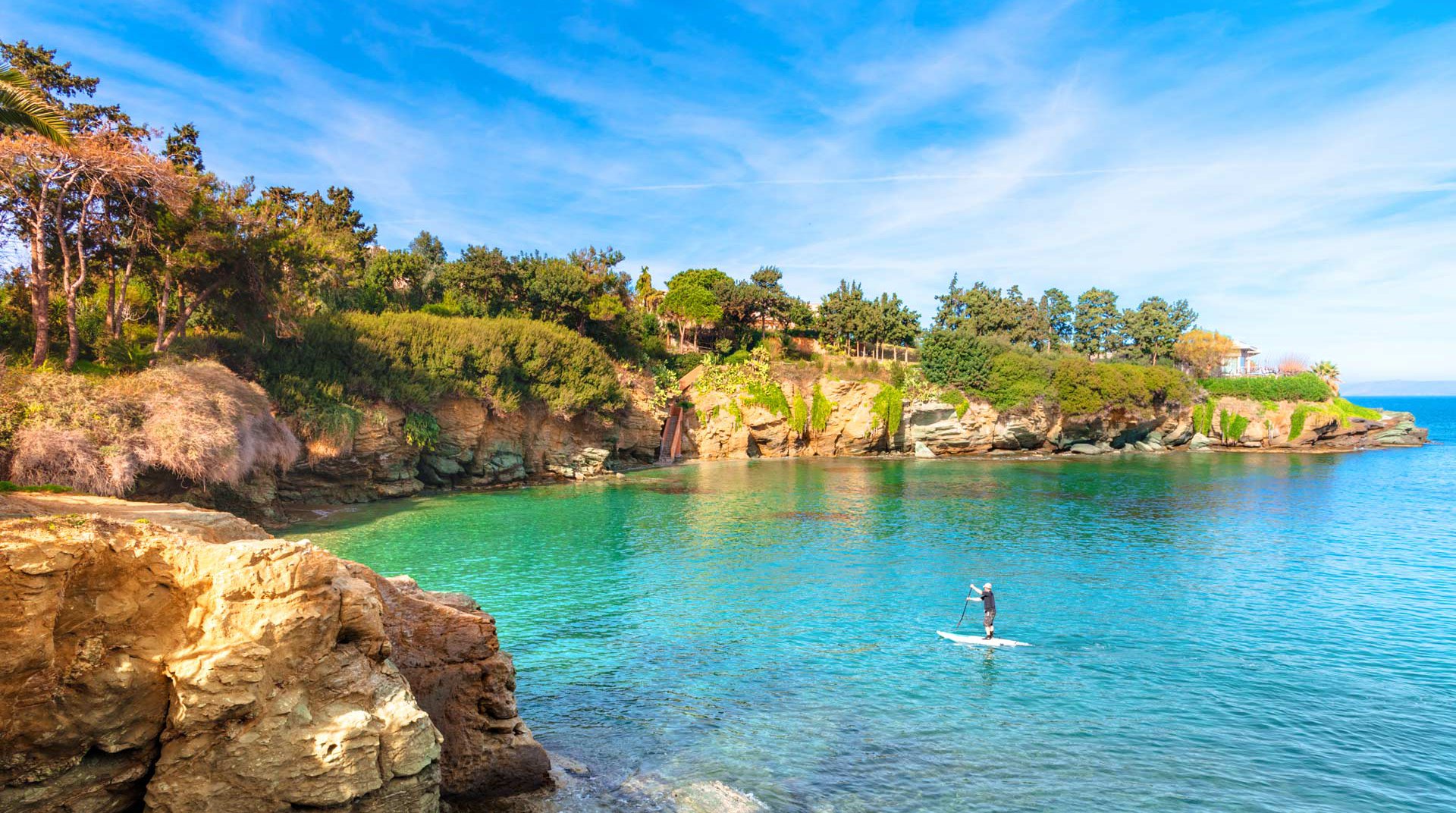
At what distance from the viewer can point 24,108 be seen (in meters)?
14.6

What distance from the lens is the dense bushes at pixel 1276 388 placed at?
66.6m

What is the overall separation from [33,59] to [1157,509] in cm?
4891

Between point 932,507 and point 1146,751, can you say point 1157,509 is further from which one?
point 1146,751

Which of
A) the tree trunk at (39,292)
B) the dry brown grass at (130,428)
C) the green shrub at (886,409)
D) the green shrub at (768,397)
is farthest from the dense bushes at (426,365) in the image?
the green shrub at (886,409)

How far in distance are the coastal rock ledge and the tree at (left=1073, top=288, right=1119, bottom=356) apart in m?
84.2

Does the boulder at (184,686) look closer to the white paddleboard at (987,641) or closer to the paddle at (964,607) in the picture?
the white paddleboard at (987,641)

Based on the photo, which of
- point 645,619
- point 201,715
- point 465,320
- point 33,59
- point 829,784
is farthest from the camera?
point 465,320

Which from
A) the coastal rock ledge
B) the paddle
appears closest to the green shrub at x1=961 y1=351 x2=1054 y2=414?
the paddle

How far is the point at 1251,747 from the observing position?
10078 mm

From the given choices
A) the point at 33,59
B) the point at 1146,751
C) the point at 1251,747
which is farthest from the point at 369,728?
the point at 33,59

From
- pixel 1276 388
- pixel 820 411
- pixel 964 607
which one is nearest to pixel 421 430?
pixel 964 607

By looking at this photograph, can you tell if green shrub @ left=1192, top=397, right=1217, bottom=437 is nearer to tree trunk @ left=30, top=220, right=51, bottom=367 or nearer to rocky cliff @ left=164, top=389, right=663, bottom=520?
rocky cliff @ left=164, top=389, right=663, bottom=520

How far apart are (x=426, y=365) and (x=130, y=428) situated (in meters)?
15.3

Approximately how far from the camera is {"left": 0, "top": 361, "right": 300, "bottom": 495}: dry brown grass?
682 inches
